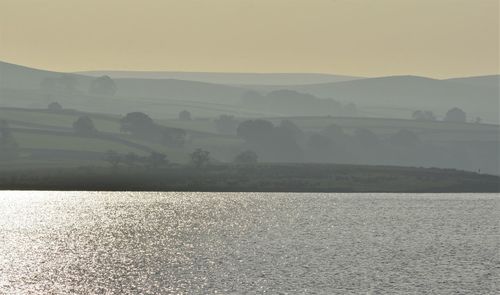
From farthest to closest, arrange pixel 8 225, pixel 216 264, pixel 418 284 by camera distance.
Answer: pixel 8 225
pixel 216 264
pixel 418 284

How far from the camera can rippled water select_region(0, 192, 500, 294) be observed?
85.1m

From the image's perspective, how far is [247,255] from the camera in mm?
114188

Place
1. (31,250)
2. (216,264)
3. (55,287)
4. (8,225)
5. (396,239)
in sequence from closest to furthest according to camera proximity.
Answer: (55,287)
(216,264)
(31,250)
(396,239)
(8,225)

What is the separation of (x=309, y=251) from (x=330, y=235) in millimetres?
28774

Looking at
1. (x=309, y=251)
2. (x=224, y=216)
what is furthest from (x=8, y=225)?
(x=309, y=251)

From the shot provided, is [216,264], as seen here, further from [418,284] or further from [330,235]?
[330,235]

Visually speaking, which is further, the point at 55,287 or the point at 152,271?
the point at 152,271

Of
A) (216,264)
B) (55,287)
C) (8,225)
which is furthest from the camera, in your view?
(8,225)

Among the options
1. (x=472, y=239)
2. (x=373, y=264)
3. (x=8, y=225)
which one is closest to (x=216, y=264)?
(x=373, y=264)

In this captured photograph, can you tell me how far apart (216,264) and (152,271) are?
10.5m

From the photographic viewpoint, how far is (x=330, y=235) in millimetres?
148375

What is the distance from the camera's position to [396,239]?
5576 inches

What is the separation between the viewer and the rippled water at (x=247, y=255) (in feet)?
279

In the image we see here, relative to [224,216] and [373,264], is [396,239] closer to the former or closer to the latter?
[373,264]
